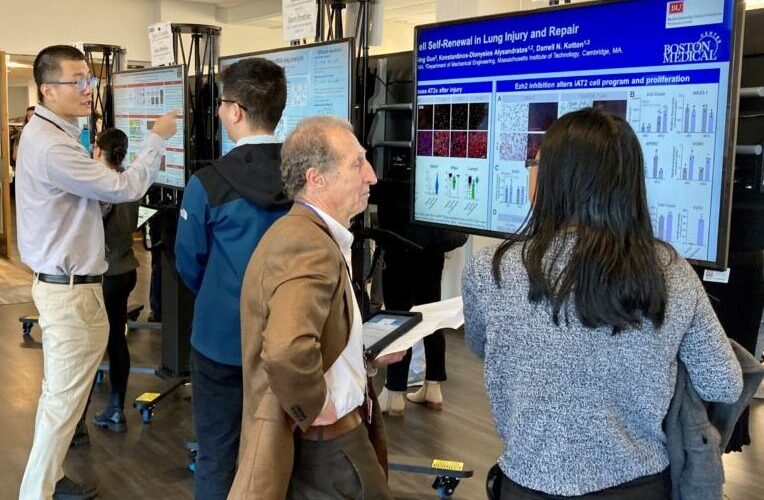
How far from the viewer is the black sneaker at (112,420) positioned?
359 centimetres

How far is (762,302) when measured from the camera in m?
2.23

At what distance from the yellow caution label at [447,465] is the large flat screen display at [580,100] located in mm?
1026

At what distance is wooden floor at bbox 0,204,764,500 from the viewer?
3.01 m

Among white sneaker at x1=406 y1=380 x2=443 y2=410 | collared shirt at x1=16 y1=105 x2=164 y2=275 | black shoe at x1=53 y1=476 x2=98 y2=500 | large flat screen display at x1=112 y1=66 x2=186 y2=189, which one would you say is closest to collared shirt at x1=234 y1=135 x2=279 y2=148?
collared shirt at x1=16 y1=105 x2=164 y2=275

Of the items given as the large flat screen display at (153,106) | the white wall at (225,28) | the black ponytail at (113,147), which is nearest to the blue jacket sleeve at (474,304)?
the large flat screen display at (153,106)

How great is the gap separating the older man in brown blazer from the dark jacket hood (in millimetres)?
341

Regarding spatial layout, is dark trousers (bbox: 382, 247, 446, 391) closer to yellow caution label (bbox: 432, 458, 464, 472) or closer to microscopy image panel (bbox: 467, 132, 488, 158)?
yellow caution label (bbox: 432, 458, 464, 472)

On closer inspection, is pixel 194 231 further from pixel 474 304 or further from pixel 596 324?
pixel 596 324

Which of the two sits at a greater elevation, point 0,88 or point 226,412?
point 0,88

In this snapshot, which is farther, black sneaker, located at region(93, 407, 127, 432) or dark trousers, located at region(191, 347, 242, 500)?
black sneaker, located at region(93, 407, 127, 432)

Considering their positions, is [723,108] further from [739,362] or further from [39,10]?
[39,10]

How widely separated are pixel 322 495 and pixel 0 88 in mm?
8494

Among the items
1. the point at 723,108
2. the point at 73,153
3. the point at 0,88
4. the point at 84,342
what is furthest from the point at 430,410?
the point at 0,88

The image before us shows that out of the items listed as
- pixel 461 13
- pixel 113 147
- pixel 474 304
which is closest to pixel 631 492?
pixel 474 304
